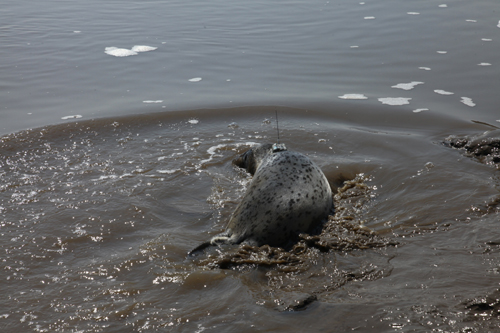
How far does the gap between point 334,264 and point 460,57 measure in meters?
6.26

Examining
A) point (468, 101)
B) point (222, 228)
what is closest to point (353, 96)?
point (468, 101)

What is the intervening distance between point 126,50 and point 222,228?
6729 millimetres

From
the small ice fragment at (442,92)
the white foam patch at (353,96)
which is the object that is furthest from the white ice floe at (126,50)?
the small ice fragment at (442,92)

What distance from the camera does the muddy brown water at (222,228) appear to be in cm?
282

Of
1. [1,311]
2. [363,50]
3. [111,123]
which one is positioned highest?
[363,50]

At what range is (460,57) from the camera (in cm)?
809

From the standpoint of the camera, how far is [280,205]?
3830 millimetres

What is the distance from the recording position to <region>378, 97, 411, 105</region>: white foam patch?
6.76 m

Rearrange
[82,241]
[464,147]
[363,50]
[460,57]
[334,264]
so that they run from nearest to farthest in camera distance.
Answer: [334,264]
[82,241]
[464,147]
[460,57]
[363,50]

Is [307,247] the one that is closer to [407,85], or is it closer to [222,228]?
[222,228]

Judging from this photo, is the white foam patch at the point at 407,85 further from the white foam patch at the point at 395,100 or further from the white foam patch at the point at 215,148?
the white foam patch at the point at 215,148

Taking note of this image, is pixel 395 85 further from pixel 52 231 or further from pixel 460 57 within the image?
pixel 52 231

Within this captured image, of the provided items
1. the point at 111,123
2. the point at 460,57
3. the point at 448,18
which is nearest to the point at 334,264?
the point at 111,123

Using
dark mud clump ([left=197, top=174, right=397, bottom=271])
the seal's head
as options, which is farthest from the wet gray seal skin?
the seal's head
